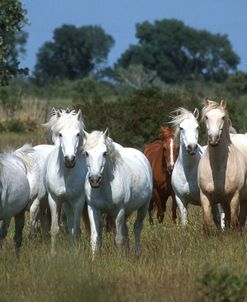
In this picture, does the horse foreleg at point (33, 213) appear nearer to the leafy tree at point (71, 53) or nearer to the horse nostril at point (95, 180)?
the horse nostril at point (95, 180)

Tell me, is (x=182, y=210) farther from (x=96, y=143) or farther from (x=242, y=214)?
(x=96, y=143)

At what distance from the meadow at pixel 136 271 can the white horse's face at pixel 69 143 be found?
42.7 inches

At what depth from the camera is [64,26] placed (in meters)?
137

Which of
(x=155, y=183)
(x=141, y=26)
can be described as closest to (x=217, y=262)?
(x=155, y=183)

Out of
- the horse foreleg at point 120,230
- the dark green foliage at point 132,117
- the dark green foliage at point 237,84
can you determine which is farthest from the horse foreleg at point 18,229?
the dark green foliage at point 237,84

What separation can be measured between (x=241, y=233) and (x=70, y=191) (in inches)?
93.2

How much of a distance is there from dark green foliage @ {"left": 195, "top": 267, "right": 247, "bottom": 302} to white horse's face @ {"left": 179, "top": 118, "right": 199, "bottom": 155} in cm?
639

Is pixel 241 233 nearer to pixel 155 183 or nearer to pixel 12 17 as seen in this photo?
pixel 155 183

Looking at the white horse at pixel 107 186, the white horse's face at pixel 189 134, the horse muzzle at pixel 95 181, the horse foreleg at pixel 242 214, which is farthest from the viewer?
the white horse's face at pixel 189 134

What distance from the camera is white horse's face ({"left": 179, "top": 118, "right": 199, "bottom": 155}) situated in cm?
1614

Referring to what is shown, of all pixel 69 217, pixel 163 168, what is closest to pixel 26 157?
pixel 69 217

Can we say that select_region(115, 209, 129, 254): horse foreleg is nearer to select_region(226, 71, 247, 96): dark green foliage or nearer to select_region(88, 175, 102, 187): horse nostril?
select_region(88, 175, 102, 187): horse nostril

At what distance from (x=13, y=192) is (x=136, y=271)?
2.83m

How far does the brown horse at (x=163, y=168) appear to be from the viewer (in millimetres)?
18578
